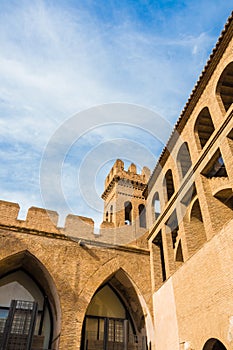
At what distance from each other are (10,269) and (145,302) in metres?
4.76

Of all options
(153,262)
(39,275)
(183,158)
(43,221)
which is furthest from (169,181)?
(39,275)

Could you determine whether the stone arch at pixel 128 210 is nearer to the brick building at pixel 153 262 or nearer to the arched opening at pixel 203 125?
the brick building at pixel 153 262

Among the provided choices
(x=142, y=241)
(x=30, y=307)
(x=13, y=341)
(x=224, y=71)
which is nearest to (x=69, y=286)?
(x=30, y=307)

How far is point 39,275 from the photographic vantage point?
1023cm

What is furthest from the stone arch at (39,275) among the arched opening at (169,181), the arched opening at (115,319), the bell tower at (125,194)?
the bell tower at (125,194)

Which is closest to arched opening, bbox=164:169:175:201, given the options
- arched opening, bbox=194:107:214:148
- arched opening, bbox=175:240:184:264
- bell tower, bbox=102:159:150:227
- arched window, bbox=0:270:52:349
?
arched opening, bbox=194:107:214:148

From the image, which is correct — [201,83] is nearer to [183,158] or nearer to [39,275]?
[183,158]

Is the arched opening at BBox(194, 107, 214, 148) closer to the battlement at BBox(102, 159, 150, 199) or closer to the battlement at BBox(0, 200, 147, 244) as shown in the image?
the battlement at BBox(0, 200, 147, 244)

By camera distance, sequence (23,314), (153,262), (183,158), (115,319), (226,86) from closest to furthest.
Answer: (23,314) < (226,86) < (115,319) < (183,158) < (153,262)

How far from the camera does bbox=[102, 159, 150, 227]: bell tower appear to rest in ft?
55.4

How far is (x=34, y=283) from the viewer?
10758 mm

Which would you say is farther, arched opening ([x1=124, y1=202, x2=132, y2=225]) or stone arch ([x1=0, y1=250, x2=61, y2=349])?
arched opening ([x1=124, y1=202, x2=132, y2=225])

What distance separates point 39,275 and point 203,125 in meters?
7.40

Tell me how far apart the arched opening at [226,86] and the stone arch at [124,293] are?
20.6ft
